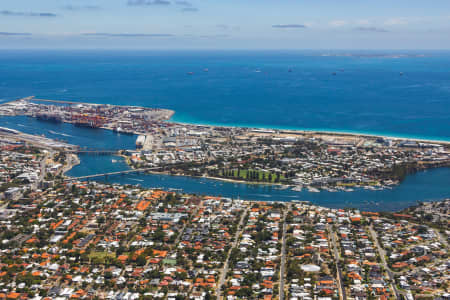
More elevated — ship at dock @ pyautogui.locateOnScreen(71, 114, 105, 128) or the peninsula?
ship at dock @ pyautogui.locateOnScreen(71, 114, 105, 128)

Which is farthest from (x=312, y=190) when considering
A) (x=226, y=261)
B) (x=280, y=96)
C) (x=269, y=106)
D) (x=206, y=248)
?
(x=280, y=96)

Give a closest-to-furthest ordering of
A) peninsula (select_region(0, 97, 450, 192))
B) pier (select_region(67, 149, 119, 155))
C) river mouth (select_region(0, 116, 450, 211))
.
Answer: river mouth (select_region(0, 116, 450, 211)) < peninsula (select_region(0, 97, 450, 192)) < pier (select_region(67, 149, 119, 155))

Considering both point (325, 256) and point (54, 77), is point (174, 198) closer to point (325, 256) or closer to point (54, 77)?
point (325, 256)

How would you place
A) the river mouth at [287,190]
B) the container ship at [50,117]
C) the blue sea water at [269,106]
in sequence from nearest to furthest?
the river mouth at [287,190] → the blue sea water at [269,106] → the container ship at [50,117]

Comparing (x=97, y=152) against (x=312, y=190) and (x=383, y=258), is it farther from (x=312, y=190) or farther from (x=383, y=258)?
(x=383, y=258)

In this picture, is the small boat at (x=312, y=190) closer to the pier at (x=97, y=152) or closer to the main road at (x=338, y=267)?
the main road at (x=338, y=267)

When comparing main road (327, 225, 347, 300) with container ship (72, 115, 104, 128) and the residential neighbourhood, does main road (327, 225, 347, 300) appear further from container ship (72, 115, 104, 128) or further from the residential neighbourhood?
container ship (72, 115, 104, 128)

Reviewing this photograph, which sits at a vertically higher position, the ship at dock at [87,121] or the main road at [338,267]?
the ship at dock at [87,121]

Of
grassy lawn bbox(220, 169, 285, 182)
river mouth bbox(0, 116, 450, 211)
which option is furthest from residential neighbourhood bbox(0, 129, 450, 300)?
grassy lawn bbox(220, 169, 285, 182)

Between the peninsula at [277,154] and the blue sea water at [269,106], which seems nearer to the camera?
the blue sea water at [269,106]

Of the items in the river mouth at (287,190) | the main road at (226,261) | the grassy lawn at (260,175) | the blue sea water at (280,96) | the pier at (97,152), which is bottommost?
the main road at (226,261)

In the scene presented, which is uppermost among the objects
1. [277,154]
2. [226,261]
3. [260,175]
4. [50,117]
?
[50,117]

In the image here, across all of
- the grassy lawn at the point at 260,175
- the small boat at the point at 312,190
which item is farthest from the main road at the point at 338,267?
the grassy lawn at the point at 260,175
